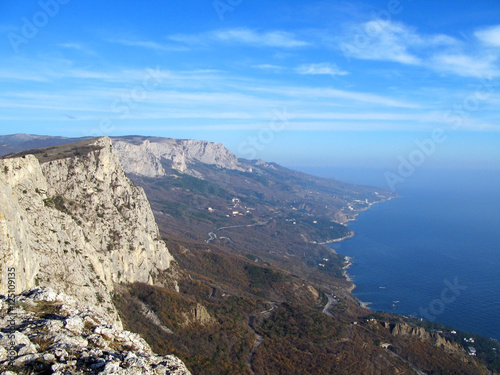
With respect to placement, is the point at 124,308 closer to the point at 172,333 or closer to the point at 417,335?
the point at 172,333

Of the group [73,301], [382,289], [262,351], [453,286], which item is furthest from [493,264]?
[73,301]

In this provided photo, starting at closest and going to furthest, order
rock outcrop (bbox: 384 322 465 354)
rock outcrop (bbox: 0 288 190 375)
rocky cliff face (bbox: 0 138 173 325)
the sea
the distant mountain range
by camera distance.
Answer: rock outcrop (bbox: 0 288 190 375), the distant mountain range, rocky cliff face (bbox: 0 138 173 325), rock outcrop (bbox: 384 322 465 354), the sea

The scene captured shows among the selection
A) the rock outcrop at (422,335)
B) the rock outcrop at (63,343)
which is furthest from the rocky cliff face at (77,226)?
the rock outcrop at (422,335)

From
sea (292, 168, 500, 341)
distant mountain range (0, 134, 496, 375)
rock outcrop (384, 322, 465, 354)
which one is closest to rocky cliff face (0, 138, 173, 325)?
distant mountain range (0, 134, 496, 375)

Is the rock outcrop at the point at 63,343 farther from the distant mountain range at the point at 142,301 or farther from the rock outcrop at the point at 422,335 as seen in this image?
the rock outcrop at the point at 422,335

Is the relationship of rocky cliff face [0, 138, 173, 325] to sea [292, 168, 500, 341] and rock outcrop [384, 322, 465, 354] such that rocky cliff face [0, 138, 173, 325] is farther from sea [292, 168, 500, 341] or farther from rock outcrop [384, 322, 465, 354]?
sea [292, 168, 500, 341]

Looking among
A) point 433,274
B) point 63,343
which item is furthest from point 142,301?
point 433,274
